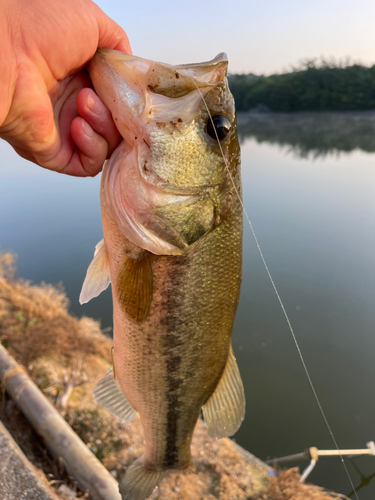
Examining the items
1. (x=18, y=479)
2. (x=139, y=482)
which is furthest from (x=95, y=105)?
(x=18, y=479)

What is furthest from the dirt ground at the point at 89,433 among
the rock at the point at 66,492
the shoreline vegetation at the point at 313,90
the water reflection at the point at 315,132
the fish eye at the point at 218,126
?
the shoreline vegetation at the point at 313,90

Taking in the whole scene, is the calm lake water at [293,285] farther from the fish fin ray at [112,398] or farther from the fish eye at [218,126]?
the fish eye at [218,126]

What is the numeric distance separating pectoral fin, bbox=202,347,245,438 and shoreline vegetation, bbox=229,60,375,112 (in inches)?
1725

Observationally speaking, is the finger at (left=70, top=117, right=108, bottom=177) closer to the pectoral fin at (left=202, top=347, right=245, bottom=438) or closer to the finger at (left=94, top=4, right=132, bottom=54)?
the finger at (left=94, top=4, right=132, bottom=54)

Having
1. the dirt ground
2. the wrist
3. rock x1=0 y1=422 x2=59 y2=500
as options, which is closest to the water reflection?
the dirt ground

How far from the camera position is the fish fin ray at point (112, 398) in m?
1.69

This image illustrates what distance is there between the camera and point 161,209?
1203mm

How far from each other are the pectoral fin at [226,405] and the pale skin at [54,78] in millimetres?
1263

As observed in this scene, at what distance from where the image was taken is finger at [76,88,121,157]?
116 cm

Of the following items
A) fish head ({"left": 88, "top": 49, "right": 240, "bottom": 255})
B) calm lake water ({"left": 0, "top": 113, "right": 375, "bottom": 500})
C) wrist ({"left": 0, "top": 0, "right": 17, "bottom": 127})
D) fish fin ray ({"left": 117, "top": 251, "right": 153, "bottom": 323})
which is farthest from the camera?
calm lake water ({"left": 0, "top": 113, "right": 375, "bottom": 500})

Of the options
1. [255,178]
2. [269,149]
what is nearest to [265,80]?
[269,149]

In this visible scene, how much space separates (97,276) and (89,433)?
2384 mm

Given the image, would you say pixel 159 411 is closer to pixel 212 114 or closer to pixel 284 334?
pixel 212 114

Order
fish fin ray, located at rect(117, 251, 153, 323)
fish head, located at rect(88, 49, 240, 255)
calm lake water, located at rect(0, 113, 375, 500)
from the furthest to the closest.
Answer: calm lake water, located at rect(0, 113, 375, 500) < fish fin ray, located at rect(117, 251, 153, 323) < fish head, located at rect(88, 49, 240, 255)
